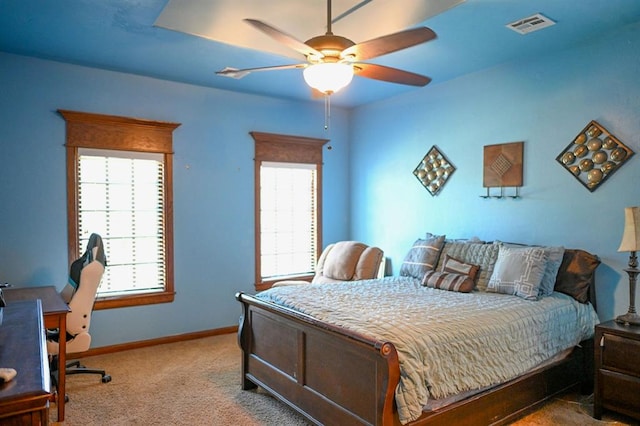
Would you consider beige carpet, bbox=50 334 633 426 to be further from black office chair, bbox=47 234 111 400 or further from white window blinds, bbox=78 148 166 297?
white window blinds, bbox=78 148 166 297

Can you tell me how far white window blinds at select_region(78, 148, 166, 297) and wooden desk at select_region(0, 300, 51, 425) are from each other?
7.43ft

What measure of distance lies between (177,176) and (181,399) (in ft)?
7.63

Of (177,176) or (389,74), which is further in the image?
(177,176)

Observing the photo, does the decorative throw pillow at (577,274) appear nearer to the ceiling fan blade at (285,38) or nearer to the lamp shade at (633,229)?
the lamp shade at (633,229)

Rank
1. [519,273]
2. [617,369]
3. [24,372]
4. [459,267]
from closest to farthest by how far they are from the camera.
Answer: [24,372] < [617,369] < [519,273] < [459,267]

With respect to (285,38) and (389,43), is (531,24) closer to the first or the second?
(389,43)

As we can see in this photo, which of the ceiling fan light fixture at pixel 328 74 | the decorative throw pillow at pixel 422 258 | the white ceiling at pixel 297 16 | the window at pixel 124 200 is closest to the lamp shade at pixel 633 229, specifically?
the decorative throw pillow at pixel 422 258

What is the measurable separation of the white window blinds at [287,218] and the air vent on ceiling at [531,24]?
296cm

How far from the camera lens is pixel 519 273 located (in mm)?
3393

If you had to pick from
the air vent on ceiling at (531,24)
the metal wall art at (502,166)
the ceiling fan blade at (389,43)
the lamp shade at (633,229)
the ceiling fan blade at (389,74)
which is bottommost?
the lamp shade at (633,229)

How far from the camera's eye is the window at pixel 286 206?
529 centimetres

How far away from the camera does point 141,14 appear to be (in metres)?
3.01

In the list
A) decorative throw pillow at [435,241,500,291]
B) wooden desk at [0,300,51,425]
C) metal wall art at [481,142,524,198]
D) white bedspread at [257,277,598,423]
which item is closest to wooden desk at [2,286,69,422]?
wooden desk at [0,300,51,425]

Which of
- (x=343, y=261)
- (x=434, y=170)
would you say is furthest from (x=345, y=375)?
(x=434, y=170)
